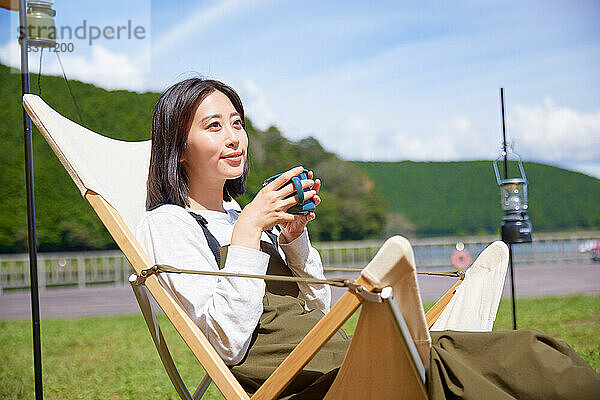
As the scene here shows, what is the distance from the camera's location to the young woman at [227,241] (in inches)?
53.8

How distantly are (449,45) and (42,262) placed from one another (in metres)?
12.1

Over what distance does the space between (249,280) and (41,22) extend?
1.71 m

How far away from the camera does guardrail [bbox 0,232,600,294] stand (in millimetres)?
10039

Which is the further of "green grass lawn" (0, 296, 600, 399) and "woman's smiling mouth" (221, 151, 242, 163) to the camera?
"green grass lawn" (0, 296, 600, 399)

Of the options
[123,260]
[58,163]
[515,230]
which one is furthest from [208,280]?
[58,163]

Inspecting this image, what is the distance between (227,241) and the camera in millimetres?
1619

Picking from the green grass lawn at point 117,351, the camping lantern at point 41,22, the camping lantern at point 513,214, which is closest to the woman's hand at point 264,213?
the camping lantern at point 41,22

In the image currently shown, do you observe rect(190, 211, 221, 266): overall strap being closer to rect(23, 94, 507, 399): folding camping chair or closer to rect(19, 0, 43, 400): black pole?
rect(23, 94, 507, 399): folding camping chair

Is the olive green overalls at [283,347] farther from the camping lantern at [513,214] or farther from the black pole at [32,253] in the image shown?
the camping lantern at [513,214]

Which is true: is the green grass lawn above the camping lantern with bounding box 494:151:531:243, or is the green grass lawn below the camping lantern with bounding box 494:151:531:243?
below

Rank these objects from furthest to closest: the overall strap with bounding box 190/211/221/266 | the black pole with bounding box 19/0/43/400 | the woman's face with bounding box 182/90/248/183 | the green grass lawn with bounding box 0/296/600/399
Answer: the green grass lawn with bounding box 0/296/600/399, the black pole with bounding box 19/0/43/400, the woman's face with bounding box 182/90/248/183, the overall strap with bounding box 190/211/221/266

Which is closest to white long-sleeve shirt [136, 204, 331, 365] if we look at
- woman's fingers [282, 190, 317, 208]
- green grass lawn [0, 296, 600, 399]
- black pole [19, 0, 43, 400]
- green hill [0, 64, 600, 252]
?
woman's fingers [282, 190, 317, 208]

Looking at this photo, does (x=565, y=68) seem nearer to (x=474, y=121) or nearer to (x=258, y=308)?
(x=474, y=121)

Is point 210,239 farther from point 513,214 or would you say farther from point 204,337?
point 513,214
